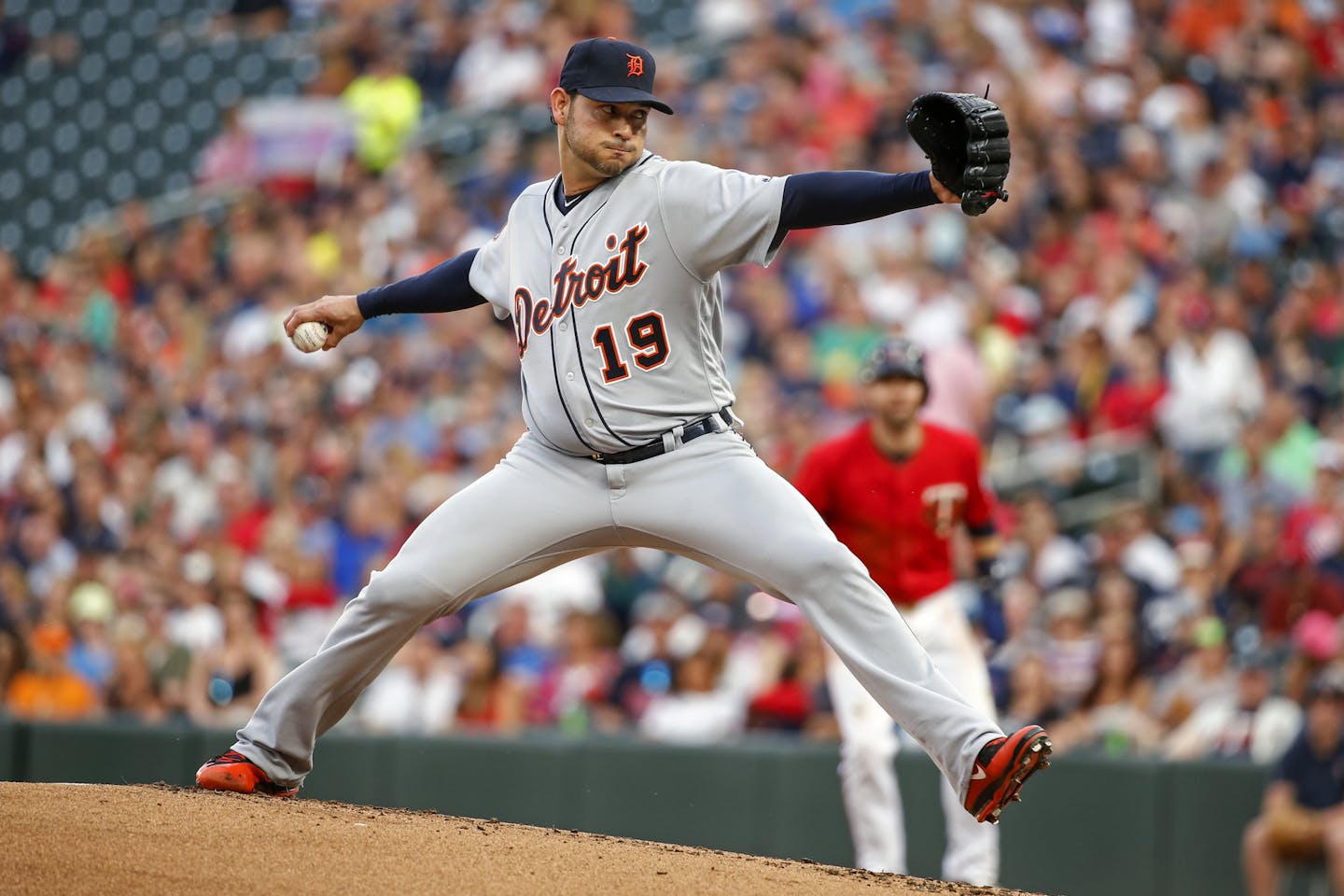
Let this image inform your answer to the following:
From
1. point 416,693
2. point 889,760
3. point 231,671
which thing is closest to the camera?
point 889,760

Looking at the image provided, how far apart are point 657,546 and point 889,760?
6.78 ft

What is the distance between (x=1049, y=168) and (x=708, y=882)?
7472mm

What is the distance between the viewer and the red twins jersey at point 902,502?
6.50 meters

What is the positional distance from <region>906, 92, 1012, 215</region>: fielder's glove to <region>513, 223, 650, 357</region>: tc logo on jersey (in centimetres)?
73

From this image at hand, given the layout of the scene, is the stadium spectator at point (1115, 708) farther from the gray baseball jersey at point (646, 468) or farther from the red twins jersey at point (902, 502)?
the gray baseball jersey at point (646, 468)

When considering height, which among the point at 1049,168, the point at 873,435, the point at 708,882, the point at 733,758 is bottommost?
the point at 733,758

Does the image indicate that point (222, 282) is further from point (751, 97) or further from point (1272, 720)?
point (1272, 720)

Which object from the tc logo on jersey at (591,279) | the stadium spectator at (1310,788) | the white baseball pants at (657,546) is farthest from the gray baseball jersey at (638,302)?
the stadium spectator at (1310,788)

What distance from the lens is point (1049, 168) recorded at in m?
11.0

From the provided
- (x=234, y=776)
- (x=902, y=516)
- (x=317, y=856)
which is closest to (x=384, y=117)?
(x=902, y=516)

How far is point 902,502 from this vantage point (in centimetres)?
650

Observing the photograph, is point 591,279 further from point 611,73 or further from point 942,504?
point 942,504

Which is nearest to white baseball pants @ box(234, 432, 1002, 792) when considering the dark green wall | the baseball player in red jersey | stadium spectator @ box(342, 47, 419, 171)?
the baseball player in red jersey

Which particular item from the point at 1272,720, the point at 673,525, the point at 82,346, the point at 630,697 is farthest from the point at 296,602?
the point at 673,525
